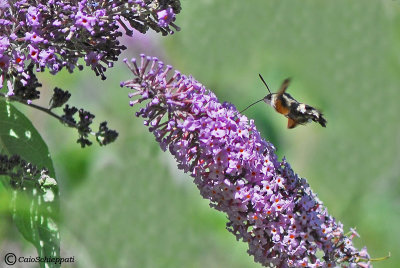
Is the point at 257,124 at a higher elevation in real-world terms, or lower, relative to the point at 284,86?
higher

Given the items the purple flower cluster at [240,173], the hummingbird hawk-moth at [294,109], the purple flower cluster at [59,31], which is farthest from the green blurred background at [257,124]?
the purple flower cluster at [59,31]

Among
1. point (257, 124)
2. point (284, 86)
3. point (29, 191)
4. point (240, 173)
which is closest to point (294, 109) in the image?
point (284, 86)

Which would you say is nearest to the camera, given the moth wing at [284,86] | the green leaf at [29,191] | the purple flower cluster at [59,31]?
the purple flower cluster at [59,31]

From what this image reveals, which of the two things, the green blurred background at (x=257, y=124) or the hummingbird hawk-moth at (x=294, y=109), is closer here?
the hummingbird hawk-moth at (x=294, y=109)

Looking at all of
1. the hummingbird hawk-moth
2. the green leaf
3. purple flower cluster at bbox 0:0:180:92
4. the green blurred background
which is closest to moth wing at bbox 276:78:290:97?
the hummingbird hawk-moth

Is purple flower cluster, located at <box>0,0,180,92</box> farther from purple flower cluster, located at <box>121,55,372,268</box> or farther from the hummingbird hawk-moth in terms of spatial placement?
the hummingbird hawk-moth

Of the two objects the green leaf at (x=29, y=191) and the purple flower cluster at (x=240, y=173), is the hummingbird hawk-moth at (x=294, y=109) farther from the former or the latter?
the green leaf at (x=29, y=191)

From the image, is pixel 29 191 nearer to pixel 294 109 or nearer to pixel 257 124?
pixel 294 109

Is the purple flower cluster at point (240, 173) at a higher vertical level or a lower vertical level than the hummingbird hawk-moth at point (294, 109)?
lower
